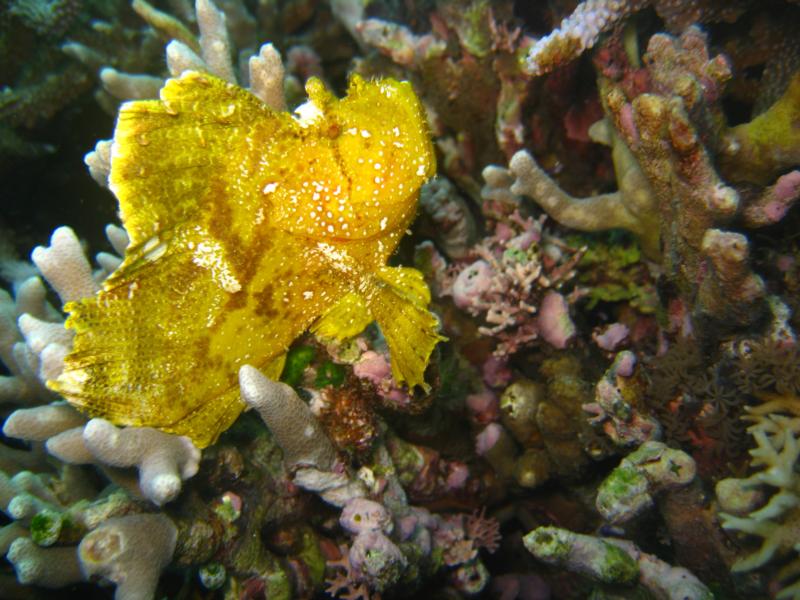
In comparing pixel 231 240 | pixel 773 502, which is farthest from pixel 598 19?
pixel 773 502

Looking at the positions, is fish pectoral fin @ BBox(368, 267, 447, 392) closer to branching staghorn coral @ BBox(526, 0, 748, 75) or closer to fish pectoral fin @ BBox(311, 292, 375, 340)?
fish pectoral fin @ BBox(311, 292, 375, 340)

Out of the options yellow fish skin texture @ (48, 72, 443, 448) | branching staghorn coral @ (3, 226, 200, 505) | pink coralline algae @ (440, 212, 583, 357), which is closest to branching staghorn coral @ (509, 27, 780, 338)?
pink coralline algae @ (440, 212, 583, 357)

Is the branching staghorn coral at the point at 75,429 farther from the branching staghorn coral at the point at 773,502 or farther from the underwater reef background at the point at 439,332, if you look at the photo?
the branching staghorn coral at the point at 773,502

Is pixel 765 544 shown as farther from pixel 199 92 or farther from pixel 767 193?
pixel 199 92

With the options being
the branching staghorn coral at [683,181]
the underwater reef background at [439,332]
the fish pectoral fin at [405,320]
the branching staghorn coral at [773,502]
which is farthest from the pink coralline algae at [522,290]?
the branching staghorn coral at [773,502]

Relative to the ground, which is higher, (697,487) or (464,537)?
(697,487)

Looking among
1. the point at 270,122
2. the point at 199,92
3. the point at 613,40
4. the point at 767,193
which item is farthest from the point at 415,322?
the point at 613,40
